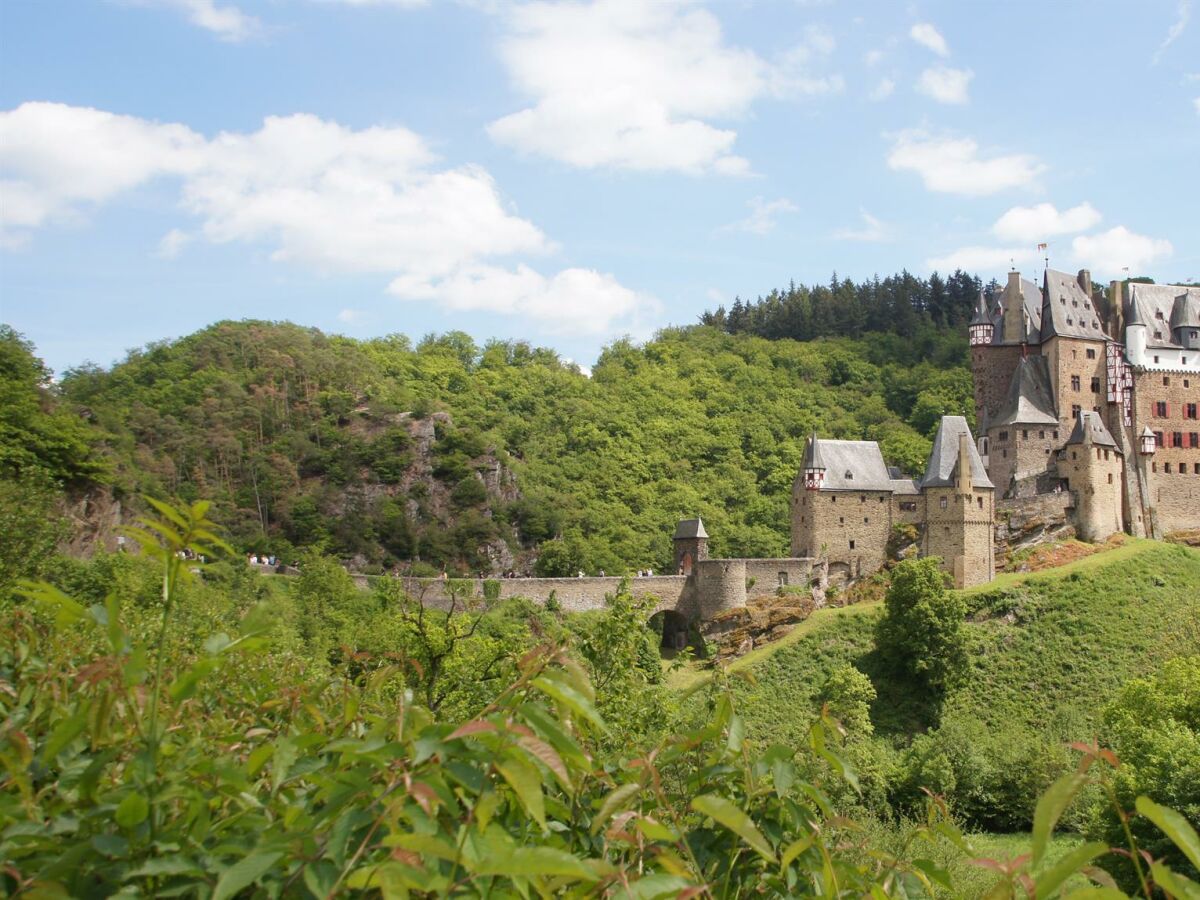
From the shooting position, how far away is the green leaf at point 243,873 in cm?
229

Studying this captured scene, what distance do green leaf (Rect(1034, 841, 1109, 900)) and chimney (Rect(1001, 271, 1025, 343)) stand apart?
47.7m

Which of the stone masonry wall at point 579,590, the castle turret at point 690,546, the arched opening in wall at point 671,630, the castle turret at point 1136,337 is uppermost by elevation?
the castle turret at point 1136,337

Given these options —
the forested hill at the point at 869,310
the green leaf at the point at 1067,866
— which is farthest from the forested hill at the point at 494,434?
the green leaf at the point at 1067,866

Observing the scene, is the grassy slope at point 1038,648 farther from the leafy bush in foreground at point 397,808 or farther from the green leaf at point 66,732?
the green leaf at point 66,732

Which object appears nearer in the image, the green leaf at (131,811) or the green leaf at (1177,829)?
the green leaf at (1177,829)

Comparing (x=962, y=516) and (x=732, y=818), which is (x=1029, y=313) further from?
(x=732, y=818)

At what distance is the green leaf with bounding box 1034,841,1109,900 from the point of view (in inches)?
92.3

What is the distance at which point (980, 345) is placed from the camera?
47781mm

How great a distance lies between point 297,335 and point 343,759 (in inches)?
3173

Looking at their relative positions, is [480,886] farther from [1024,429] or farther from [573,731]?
[1024,429]

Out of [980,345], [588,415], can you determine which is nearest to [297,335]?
[588,415]

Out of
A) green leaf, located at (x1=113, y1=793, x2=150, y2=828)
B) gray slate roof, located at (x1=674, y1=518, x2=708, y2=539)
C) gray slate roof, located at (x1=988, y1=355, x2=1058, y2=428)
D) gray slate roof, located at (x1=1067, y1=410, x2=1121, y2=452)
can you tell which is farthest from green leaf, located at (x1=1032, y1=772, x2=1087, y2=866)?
gray slate roof, located at (x1=674, y1=518, x2=708, y2=539)

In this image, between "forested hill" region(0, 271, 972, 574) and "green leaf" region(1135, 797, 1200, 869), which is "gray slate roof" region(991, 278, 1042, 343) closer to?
"forested hill" region(0, 271, 972, 574)

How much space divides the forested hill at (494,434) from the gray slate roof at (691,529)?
6999mm
